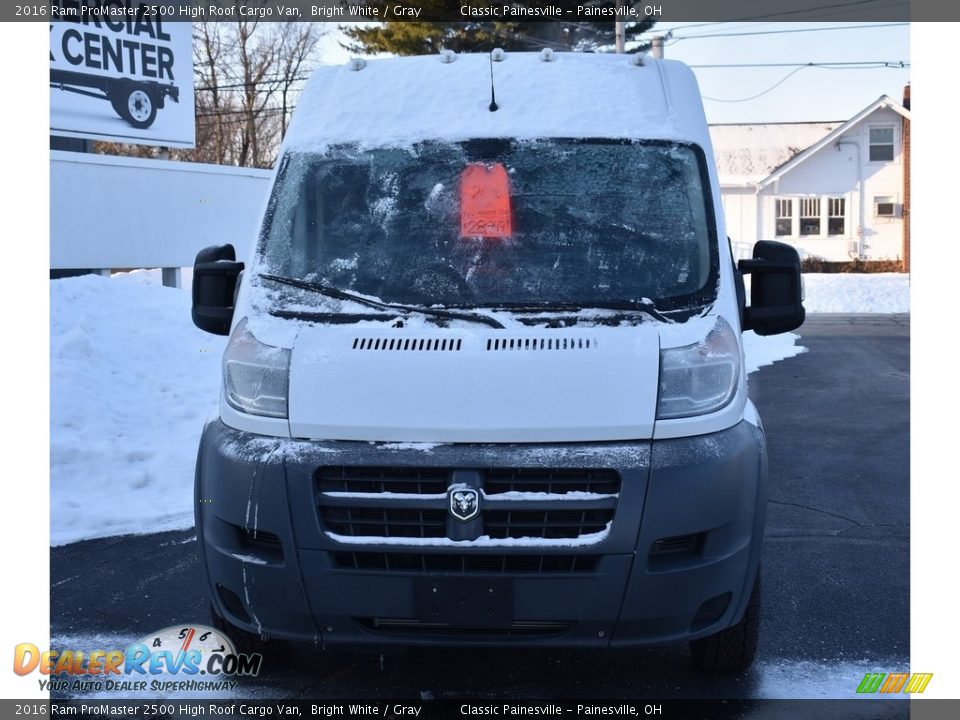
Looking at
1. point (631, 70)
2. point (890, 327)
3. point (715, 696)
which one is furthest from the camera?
point (890, 327)

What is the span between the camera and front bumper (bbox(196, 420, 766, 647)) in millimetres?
3668

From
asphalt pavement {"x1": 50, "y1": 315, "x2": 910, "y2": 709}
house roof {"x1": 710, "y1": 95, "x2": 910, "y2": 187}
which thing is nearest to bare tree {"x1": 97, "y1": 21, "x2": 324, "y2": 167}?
house roof {"x1": 710, "y1": 95, "x2": 910, "y2": 187}

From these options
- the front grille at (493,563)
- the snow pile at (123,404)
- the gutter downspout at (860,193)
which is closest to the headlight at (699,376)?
the front grille at (493,563)

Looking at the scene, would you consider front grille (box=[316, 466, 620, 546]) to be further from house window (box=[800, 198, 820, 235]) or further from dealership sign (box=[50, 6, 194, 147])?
house window (box=[800, 198, 820, 235])

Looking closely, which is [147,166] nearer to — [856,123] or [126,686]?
[126,686]

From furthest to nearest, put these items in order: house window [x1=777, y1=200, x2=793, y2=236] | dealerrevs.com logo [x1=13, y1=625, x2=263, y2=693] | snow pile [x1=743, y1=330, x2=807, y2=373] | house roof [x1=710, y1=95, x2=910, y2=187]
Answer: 1. house roof [x1=710, y1=95, x2=910, y2=187]
2. house window [x1=777, y1=200, x2=793, y2=236]
3. snow pile [x1=743, y1=330, x2=807, y2=373]
4. dealerrevs.com logo [x1=13, y1=625, x2=263, y2=693]

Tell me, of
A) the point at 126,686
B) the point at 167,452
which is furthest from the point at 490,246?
the point at 167,452

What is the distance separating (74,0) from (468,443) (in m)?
16.9

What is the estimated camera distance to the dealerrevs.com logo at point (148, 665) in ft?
14.5

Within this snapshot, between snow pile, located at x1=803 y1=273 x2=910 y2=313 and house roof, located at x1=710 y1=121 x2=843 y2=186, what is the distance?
1561cm

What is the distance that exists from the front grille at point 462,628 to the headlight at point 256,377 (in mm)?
807

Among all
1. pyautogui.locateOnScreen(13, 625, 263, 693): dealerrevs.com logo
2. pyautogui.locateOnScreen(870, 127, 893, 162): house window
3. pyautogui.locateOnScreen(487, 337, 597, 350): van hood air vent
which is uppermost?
pyautogui.locateOnScreen(870, 127, 893, 162): house window

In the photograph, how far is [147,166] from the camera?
20078mm

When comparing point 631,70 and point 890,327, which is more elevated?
point 631,70
